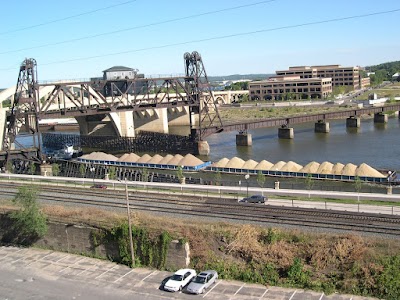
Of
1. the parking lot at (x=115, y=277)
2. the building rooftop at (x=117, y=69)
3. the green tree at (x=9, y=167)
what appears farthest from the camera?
the building rooftop at (x=117, y=69)

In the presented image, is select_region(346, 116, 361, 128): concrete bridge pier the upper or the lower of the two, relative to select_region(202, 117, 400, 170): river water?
upper

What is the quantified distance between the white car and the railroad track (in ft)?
14.4

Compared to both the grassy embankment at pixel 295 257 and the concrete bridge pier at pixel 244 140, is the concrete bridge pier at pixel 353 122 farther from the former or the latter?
the grassy embankment at pixel 295 257

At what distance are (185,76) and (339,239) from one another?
44.1 meters

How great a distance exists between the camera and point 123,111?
190 feet

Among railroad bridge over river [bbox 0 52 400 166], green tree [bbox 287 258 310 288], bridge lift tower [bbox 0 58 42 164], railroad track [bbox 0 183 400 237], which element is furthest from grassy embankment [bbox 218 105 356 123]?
green tree [bbox 287 258 310 288]

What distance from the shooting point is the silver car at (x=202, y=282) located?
16359 millimetres

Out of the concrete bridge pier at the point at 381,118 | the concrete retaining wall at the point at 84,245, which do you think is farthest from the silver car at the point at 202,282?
the concrete bridge pier at the point at 381,118

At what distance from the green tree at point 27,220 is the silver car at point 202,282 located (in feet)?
27.8

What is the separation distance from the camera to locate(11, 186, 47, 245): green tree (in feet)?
72.4

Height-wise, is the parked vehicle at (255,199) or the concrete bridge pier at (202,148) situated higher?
the parked vehicle at (255,199)

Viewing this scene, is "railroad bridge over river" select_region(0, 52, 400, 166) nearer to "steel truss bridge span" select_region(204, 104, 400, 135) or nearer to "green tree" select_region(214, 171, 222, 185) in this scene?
"steel truss bridge span" select_region(204, 104, 400, 135)

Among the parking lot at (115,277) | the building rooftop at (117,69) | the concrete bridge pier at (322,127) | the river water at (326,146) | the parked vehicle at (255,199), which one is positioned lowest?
the river water at (326,146)

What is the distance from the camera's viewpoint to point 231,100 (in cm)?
13075
